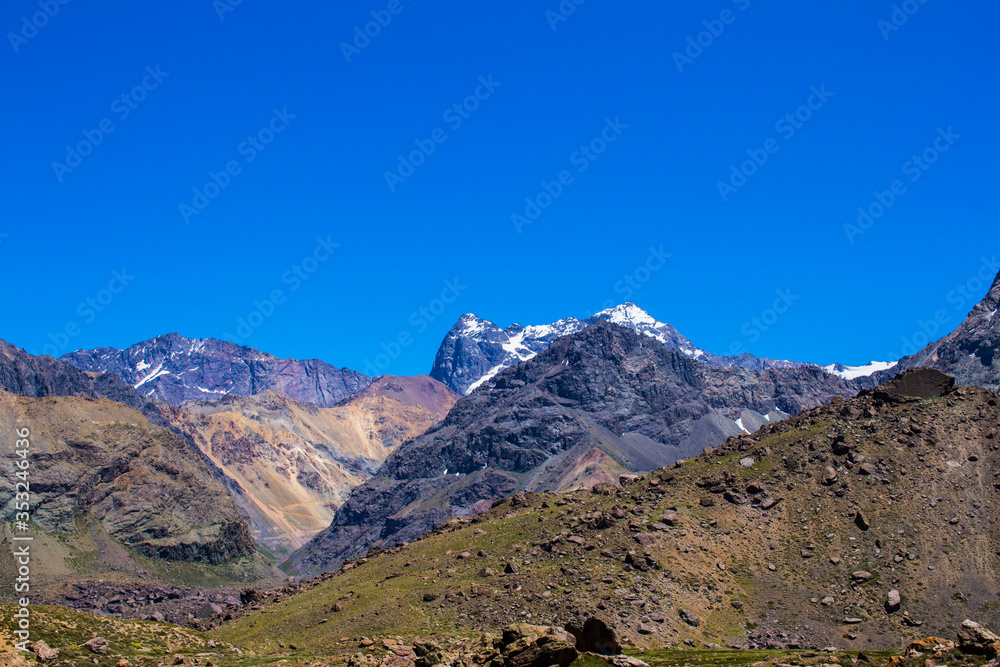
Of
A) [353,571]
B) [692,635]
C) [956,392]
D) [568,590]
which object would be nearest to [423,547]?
[353,571]

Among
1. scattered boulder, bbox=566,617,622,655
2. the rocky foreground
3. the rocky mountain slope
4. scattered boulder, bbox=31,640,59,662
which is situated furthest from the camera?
the rocky mountain slope

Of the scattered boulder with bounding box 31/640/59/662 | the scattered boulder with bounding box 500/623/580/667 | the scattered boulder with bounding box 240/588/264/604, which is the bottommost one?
the scattered boulder with bounding box 500/623/580/667

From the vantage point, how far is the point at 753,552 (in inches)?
4166

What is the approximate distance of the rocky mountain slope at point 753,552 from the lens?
3684 inches

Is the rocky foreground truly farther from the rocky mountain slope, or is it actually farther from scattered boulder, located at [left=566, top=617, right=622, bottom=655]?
the rocky mountain slope

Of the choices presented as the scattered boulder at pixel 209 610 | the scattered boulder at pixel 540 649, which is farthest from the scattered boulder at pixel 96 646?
the scattered boulder at pixel 209 610

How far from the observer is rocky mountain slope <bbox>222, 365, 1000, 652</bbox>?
93562 mm

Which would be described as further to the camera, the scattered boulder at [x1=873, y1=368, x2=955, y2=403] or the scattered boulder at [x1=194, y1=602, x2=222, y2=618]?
the scattered boulder at [x1=873, y1=368, x2=955, y2=403]

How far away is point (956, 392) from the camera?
127438mm

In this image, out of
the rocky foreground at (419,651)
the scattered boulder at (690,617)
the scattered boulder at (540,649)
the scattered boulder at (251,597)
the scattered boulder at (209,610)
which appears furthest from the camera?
the scattered boulder at (209,610)

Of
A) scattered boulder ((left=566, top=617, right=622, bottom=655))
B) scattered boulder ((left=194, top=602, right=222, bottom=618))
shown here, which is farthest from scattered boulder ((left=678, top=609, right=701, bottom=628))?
scattered boulder ((left=194, top=602, right=222, bottom=618))

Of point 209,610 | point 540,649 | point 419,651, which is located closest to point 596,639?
point 540,649

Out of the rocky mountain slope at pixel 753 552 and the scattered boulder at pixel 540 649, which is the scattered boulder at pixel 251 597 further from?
the scattered boulder at pixel 540 649

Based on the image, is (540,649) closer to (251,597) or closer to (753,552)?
(753,552)
